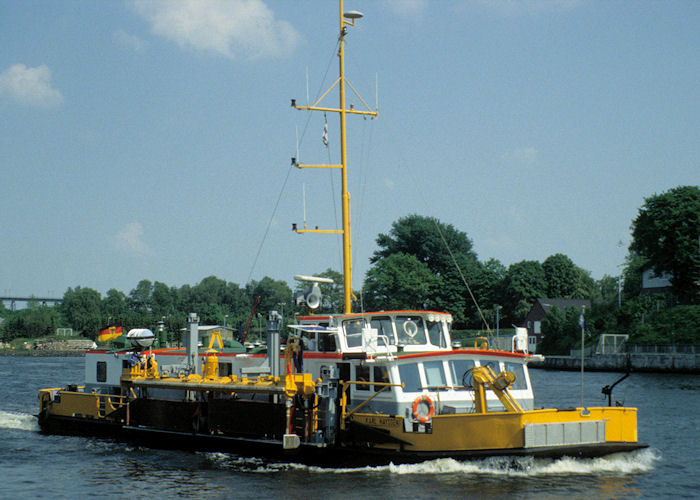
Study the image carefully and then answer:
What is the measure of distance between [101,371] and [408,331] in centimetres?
1420

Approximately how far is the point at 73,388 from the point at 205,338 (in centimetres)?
582

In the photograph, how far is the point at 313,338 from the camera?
23984mm

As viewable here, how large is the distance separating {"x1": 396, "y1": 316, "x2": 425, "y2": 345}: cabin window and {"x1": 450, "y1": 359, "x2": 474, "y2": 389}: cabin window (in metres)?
2.15

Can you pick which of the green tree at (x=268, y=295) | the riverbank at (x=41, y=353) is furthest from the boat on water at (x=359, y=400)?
the green tree at (x=268, y=295)

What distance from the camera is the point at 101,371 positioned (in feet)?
103

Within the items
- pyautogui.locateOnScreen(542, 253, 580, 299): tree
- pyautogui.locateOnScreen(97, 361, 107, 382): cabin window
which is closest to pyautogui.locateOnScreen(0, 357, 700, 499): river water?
pyautogui.locateOnScreen(97, 361, 107, 382): cabin window

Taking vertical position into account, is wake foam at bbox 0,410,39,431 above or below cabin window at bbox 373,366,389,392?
below

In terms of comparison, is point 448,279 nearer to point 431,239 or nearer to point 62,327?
point 431,239

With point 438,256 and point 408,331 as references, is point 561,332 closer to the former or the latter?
point 438,256

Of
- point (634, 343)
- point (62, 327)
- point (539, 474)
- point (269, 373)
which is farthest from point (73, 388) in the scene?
point (62, 327)

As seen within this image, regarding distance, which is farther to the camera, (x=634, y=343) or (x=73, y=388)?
(x=634, y=343)

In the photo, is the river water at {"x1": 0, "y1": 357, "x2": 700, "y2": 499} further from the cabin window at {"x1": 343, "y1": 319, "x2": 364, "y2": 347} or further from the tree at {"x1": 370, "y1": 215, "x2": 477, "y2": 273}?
the tree at {"x1": 370, "y1": 215, "x2": 477, "y2": 273}

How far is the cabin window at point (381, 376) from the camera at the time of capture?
2138 centimetres

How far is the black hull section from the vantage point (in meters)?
19.5
